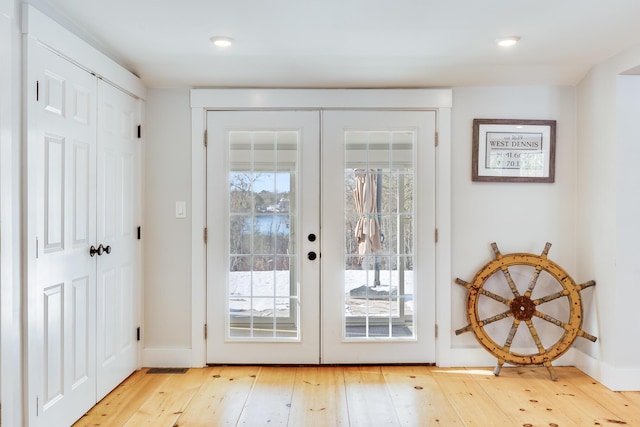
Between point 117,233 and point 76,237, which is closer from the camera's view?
point 76,237

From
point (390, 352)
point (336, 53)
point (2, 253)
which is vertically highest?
point (336, 53)

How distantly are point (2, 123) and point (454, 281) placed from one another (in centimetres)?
289

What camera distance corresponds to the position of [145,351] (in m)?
3.78

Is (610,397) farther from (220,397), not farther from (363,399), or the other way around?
(220,397)

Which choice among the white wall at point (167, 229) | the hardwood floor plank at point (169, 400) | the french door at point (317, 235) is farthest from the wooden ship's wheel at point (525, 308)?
the white wall at point (167, 229)

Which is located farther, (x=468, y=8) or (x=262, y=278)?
(x=262, y=278)

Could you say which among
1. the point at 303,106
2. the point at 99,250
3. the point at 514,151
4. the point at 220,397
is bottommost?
the point at 220,397

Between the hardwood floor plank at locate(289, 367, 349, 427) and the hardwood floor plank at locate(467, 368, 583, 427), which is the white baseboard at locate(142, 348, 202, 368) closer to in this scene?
the hardwood floor plank at locate(289, 367, 349, 427)

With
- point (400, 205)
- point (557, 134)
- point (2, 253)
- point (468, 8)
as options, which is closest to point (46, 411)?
point (2, 253)

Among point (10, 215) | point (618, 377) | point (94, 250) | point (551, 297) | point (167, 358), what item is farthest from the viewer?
point (167, 358)

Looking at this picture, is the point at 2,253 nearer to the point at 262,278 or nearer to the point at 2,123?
the point at 2,123

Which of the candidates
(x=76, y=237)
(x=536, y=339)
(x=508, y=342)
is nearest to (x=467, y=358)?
(x=508, y=342)

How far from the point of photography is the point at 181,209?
379 cm

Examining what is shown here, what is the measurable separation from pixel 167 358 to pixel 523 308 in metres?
2.49
